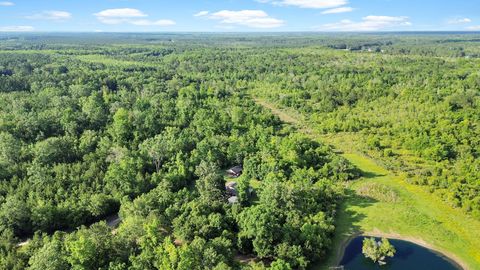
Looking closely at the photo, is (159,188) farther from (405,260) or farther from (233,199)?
(405,260)

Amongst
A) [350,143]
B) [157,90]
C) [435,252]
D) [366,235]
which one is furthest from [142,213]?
[157,90]

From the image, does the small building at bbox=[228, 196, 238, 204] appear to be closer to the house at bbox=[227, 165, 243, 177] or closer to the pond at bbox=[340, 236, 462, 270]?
the house at bbox=[227, 165, 243, 177]

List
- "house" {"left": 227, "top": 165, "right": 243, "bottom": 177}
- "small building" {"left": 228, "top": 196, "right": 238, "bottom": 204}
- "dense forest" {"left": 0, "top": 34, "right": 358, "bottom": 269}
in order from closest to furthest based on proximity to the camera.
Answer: "dense forest" {"left": 0, "top": 34, "right": 358, "bottom": 269} < "small building" {"left": 228, "top": 196, "right": 238, "bottom": 204} < "house" {"left": 227, "top": 165, "right": 243, "bottom": 177}

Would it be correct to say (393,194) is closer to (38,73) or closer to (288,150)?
(288,150)

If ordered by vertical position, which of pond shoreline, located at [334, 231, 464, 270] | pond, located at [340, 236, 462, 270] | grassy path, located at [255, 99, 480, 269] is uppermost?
grassy path, located at [255, 99, 480, 269]

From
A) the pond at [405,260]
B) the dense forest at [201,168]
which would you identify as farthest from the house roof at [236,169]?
the pond at [405,260]

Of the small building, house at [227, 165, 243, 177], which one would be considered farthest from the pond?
house at [227, 165, 243, 177]
